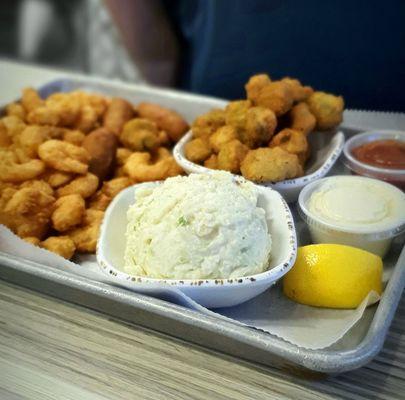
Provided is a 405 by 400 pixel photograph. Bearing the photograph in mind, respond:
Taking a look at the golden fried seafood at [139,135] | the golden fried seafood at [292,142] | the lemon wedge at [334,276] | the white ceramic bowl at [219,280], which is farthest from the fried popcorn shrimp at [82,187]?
the lemon wedge at [334,276]

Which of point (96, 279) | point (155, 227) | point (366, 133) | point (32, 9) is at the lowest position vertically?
point (32, 9)

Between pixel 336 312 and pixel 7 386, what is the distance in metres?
0.67

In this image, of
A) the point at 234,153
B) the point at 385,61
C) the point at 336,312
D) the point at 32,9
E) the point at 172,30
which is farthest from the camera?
the point at 32,9

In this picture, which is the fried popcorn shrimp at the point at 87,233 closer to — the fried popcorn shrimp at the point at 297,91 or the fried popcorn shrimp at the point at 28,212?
the fried popcorn shrimp at the point at 28,212

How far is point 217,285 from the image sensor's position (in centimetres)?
112

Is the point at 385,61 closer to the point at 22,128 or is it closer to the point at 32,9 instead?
the point at 22,128

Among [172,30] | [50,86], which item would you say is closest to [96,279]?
[50,86]

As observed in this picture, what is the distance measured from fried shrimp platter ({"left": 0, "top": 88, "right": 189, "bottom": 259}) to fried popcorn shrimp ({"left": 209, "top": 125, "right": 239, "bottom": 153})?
0.04 metres

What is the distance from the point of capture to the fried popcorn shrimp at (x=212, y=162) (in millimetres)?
1535

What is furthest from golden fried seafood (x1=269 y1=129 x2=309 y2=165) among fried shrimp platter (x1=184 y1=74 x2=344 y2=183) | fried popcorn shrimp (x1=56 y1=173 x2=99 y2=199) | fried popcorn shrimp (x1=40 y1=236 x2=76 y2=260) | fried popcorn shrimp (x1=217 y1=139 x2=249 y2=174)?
fried popcorn shrimp (x1=40 y1=236 x2=76 y2=260)

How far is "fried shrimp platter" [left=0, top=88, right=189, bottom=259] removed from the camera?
4.67ft

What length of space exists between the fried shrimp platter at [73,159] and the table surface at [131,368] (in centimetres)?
25

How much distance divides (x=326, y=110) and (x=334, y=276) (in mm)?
624

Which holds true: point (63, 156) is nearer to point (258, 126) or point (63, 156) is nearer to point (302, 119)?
point (258, 126)
